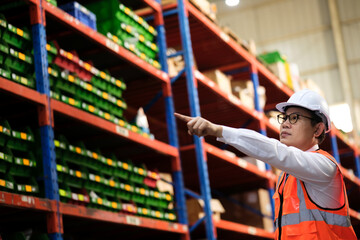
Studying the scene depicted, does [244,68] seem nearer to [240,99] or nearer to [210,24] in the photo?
[240,99]

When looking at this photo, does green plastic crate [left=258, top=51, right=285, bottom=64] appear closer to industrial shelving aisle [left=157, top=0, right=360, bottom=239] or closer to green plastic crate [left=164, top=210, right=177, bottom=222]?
industrial shelving aisle [left=157, top=0, right=360, bottom=239]

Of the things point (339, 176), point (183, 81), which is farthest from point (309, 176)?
point (183, 81)

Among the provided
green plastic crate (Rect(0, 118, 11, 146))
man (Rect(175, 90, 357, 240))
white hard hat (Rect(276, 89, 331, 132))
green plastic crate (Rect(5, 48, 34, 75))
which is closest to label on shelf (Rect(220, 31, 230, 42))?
green plastic crate (Rect(5, 48, 34, 75))

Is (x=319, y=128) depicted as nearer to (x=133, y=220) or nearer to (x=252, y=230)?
(x=133, y=220)

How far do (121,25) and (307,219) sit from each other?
4570mm

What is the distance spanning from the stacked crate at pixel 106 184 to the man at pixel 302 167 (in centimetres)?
296

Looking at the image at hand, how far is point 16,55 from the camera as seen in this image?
18.3 ft

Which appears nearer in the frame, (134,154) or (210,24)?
(134,154)

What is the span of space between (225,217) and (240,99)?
1982 mm

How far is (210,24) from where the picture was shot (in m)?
9.12

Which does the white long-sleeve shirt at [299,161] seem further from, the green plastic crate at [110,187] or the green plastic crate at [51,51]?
the green plastic crate at [110,187]

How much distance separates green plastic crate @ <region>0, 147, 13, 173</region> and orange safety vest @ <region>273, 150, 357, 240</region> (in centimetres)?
268

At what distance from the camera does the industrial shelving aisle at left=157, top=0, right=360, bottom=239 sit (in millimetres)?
8234

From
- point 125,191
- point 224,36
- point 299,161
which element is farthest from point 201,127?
point 224,36
